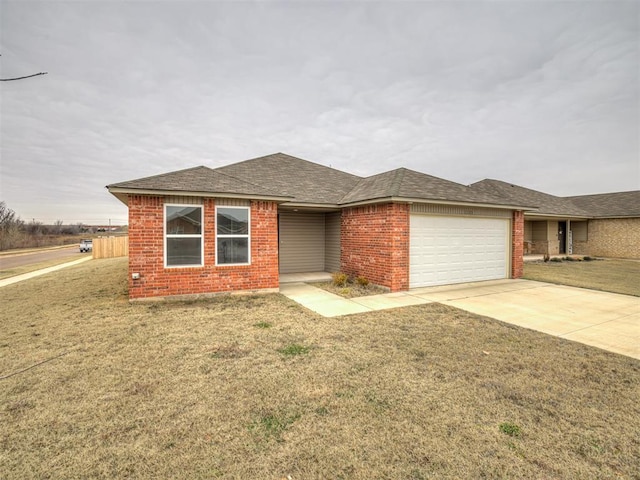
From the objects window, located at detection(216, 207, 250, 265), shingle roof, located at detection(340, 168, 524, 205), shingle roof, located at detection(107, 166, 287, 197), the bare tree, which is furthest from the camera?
the bare tree

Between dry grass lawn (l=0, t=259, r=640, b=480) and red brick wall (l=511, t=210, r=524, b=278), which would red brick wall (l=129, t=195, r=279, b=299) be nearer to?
dry grass lawn (l=0, t=259, r=640, b=480)

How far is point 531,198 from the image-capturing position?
70.2 ft

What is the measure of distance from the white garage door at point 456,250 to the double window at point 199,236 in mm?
5566

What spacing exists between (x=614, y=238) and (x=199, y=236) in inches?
1100

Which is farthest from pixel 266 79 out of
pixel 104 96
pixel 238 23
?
pixel 104 96

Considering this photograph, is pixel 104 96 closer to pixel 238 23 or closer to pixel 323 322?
pixel 238 23

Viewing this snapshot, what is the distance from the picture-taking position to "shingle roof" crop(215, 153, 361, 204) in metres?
12.0

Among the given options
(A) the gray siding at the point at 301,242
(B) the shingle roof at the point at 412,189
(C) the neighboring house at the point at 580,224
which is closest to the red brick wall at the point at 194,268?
(B) the shingle roof at the point at 412,189

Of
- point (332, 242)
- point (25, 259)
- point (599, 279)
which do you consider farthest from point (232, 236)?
point (25, 259)

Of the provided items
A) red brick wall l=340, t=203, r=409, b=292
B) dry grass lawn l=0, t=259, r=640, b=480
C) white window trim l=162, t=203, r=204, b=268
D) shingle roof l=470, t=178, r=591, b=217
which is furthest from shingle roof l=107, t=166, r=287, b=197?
shingle roof l=470, t=178, r=591, b=217

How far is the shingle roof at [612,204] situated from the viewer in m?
20.5

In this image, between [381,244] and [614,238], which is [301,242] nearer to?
[381,244]

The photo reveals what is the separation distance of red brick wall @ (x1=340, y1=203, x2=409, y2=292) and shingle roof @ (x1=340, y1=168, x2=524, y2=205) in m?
0.42

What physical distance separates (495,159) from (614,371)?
22455 mm
